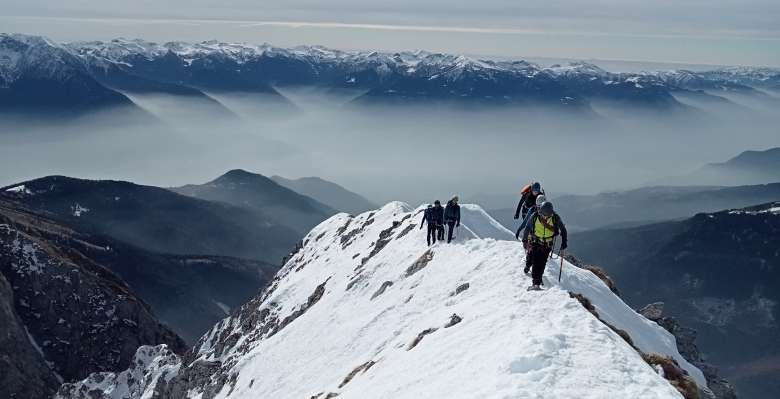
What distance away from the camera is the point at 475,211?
58906 mm

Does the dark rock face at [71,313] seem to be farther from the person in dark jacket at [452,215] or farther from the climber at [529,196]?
the climber at [529,196]

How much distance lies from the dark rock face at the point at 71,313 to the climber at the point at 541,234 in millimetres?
118838

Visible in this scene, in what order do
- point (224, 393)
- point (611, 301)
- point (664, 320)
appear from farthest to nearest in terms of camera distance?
point (224, 393)
point (664, 320)
point (611, 301)

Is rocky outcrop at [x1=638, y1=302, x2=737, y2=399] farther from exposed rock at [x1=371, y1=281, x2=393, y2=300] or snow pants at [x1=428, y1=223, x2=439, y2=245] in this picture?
exposed rock at [x1=371, y1=281, x2=393, y2=300]

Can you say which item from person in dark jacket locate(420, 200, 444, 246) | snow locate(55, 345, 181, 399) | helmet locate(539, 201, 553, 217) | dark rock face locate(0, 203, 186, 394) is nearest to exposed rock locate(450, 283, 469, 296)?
helmet locate(539, 201, 553, 217)

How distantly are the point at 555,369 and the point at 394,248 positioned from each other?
40.5 m

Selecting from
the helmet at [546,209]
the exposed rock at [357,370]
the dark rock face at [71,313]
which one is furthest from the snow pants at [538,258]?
the dark rock face at [71,313]

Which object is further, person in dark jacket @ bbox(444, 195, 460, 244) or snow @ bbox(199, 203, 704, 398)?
person in dark jacket @ bbox(444, 195, 460, 244)

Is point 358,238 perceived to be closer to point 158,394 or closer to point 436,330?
point 158,394

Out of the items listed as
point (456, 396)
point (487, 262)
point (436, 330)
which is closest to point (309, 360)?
point (487, 262)

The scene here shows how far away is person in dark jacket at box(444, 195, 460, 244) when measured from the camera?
45.0 metres

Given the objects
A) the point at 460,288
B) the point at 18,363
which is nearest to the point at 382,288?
the point at 460,288

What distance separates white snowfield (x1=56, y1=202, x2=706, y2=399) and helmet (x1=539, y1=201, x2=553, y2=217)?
3.33 meters

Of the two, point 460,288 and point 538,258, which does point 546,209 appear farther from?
point 460,288
